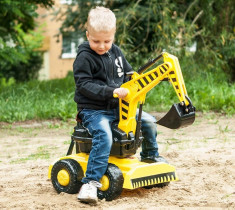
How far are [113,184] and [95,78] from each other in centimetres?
77

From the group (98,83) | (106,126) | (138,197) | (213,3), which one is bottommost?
(138,197)

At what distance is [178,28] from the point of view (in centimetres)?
932

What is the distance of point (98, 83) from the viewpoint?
3.57 metres

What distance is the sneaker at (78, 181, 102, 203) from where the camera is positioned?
3.29m

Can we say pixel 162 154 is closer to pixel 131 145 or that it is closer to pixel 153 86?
pixel 131 145

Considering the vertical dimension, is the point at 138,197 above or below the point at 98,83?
below

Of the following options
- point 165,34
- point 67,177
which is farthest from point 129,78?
point 165,34

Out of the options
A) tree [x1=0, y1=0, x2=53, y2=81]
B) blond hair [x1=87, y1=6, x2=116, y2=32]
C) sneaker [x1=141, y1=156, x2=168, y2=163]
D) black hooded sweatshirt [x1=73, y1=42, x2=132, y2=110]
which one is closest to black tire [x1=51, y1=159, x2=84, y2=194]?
black hooded sweatshirt [x1=73, y1=42, x2=132, y2=110]

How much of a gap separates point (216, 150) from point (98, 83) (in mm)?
1868

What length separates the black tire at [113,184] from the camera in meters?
3.41

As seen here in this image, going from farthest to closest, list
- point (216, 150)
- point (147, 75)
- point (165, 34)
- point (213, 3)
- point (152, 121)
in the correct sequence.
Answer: point (213, 3) < point (165, 34) < point (216, 150) < point (152, 121) < point (147, 75)

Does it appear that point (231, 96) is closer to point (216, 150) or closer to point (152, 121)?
point (216, 150)

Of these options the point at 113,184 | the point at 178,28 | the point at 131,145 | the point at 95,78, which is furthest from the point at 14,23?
the point at 113,184

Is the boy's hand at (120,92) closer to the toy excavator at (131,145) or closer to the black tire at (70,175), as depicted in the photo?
the toy excavator at (131,145)
